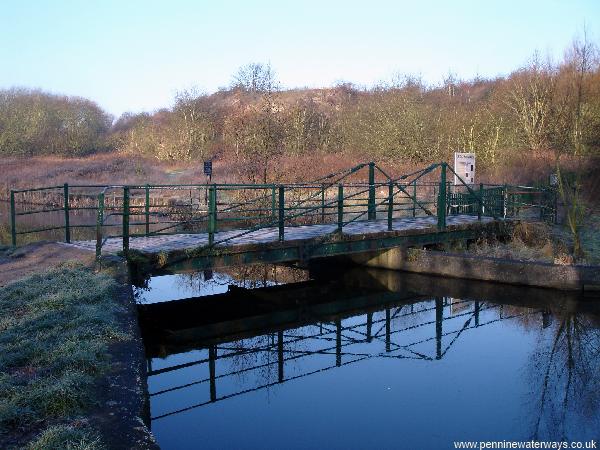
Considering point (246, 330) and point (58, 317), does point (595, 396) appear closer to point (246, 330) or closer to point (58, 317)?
point (246, 330)

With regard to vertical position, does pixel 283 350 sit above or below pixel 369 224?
below

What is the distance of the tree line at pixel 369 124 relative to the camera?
21.8 m

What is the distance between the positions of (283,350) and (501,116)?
73.9 ft

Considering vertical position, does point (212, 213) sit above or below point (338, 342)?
above

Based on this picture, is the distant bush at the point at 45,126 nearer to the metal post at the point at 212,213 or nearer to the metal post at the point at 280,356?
the metal post at the point at 212,213

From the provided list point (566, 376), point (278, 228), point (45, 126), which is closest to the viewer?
point (566, 376)

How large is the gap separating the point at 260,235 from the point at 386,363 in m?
4.71

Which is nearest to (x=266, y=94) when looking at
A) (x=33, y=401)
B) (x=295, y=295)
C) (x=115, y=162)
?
(x=295, y=295)

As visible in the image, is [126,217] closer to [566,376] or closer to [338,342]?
[338,342]

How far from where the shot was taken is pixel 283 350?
914cm

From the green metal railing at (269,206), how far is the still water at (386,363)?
59.7 inches

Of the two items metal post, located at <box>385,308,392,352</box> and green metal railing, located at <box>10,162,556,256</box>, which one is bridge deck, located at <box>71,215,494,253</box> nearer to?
green metal railing, located at <box>10,162,556,256</box>

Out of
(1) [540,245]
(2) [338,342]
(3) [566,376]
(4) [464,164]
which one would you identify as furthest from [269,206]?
(3) [566,376]

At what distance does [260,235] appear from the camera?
12500 millimetres
